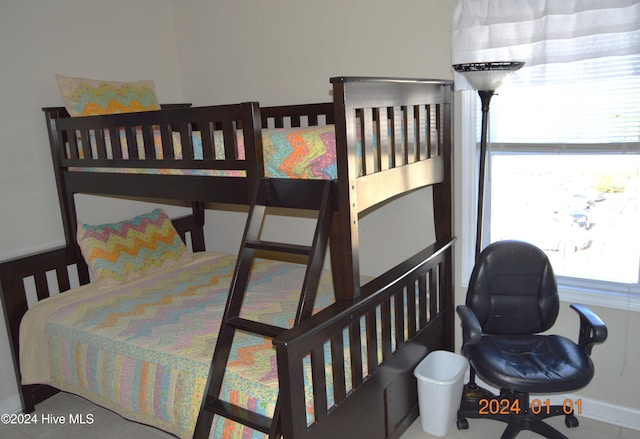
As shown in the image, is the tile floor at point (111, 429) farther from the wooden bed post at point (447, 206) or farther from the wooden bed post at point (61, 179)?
the wooden bed post at point (61, 179)

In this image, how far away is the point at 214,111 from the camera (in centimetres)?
207

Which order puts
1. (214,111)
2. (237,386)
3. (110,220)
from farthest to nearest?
(110,220) → (214,111) → (237,386)

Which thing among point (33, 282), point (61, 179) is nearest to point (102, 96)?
point (61, 179)

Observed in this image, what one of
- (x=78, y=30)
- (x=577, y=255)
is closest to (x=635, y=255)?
(x=577, y=255)

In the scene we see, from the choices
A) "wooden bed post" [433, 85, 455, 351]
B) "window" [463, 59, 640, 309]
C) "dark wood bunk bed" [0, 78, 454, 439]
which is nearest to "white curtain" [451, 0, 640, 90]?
"window" [463, 59, 640, 309]

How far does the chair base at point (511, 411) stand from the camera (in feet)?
7.50

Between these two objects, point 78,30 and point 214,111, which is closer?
point 214,111

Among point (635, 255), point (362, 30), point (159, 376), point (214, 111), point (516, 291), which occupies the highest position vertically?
point (362, 30)

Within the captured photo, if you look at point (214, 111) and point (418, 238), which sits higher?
point (214, 111)

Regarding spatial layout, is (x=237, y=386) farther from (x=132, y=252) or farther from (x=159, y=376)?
(x=132, y=252)

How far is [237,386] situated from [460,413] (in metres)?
1.17

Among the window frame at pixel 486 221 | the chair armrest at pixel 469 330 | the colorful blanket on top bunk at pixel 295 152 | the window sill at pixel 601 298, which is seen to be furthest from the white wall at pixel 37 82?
the window sill at pixel 601 298

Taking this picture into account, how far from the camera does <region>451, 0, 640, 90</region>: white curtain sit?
7.00ft

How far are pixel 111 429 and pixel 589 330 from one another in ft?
7.74
